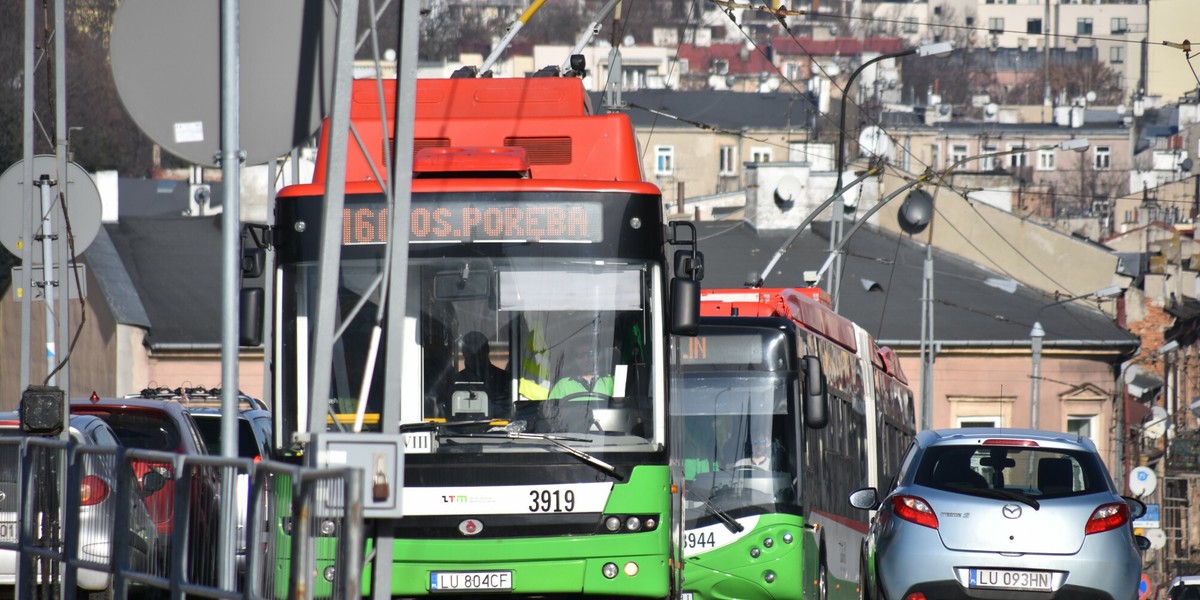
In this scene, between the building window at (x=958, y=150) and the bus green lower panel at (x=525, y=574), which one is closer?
the bus green lower panel at (x=525, y=574)

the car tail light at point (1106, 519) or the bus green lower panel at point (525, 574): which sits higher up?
the car tail light at point (1106, 519)

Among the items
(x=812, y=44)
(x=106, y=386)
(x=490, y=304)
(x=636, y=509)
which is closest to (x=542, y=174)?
(x=490, y=304)

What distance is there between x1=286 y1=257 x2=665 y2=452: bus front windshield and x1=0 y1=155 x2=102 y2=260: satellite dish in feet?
18.4

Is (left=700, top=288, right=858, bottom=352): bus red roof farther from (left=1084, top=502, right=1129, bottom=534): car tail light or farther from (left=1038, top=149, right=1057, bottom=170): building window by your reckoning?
(left=1038, top=149, right=1057, bottom=170): building window

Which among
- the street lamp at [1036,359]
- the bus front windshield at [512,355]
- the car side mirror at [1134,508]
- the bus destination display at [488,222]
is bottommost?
the street lamp at [1036,359]

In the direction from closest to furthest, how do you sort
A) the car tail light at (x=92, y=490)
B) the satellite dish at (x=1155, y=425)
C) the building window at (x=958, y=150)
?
the car tail light at (x=92, y=490), the satellite dish at (x=1155, y=425), the building window at (x=958, y=150)

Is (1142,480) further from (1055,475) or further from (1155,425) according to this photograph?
(1055,475)

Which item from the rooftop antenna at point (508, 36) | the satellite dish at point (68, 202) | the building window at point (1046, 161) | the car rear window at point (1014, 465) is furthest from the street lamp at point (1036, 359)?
the building window at point (1046, 161)

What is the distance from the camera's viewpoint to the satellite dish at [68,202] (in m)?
15.3

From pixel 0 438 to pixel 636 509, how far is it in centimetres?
372

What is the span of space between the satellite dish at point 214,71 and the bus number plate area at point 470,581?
3.91 metres

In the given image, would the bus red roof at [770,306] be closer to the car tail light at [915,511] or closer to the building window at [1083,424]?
the car tail light at [915,511]

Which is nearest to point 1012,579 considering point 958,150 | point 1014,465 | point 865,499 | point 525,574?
point 1014,465

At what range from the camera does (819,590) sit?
14.3 m
